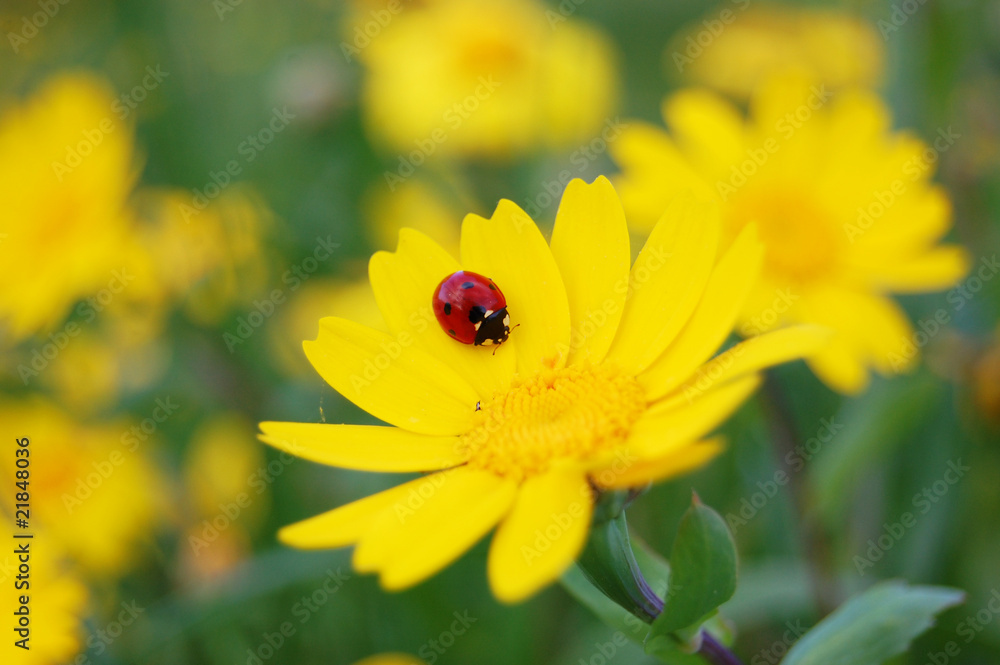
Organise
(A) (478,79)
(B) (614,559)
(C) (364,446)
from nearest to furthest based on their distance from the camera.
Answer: (B) (614,559)
(C) (364,446)
(A) (478,79)

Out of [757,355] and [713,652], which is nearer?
[757,355]

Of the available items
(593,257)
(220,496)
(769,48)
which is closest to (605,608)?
(593,257)

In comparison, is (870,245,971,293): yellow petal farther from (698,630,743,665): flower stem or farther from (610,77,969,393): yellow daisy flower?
(698,630,743,665): flower stem

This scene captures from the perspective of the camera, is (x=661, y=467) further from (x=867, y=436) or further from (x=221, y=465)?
(x=221, y=465)

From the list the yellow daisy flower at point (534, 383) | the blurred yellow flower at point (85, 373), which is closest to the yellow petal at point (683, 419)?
the yellow daisy flower at point (534, 383)

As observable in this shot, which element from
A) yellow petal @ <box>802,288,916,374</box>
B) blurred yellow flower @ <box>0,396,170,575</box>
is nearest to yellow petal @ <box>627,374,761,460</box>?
yellow petal @ <box>802,288,916,374</box>

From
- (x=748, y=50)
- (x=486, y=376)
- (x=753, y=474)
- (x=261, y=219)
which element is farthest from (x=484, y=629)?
(x=748, y=50)
